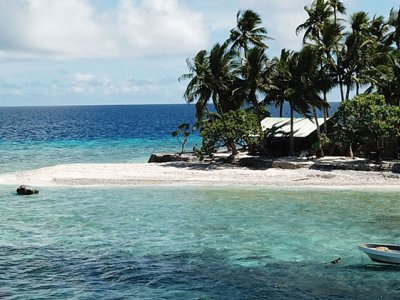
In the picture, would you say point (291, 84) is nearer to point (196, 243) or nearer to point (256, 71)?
point (256, 71)

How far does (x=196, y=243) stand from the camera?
2067cm

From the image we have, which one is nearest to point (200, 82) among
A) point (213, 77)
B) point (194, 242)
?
point (213, 77)

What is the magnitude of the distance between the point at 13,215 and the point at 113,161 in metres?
24.6

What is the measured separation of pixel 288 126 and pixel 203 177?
1081 centimetres

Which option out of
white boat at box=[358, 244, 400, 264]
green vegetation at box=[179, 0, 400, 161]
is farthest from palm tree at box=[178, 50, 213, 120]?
white boat at box=[358, 244, 400, 264]

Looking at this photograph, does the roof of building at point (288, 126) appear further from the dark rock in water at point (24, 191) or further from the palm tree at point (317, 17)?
the dark rock in water at point (24, 191)

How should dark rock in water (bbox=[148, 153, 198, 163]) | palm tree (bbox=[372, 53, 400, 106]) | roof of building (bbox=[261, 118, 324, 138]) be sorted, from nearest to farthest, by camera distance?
1. palm tree (bbox=[372, 53, 400, 106])
2. roof of building (bbox=[261, 118, 324, 138])
3. dark rock in water (bbox=[148, 153, 198, 163])

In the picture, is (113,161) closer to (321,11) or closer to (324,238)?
(321,11)

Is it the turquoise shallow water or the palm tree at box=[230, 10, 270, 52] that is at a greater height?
the palm tree at box=[230, 10, 270, 52]

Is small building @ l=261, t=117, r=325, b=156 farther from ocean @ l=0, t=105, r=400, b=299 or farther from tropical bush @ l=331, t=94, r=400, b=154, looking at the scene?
ocean @ l=0, t=105, r=400, b=299

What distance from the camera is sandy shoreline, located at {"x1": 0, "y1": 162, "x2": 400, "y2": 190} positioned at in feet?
110

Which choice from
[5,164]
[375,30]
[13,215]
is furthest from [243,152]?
[13,215]

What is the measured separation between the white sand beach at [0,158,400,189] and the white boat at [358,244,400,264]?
1503 centimetres

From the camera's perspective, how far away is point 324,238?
69.7 feet
